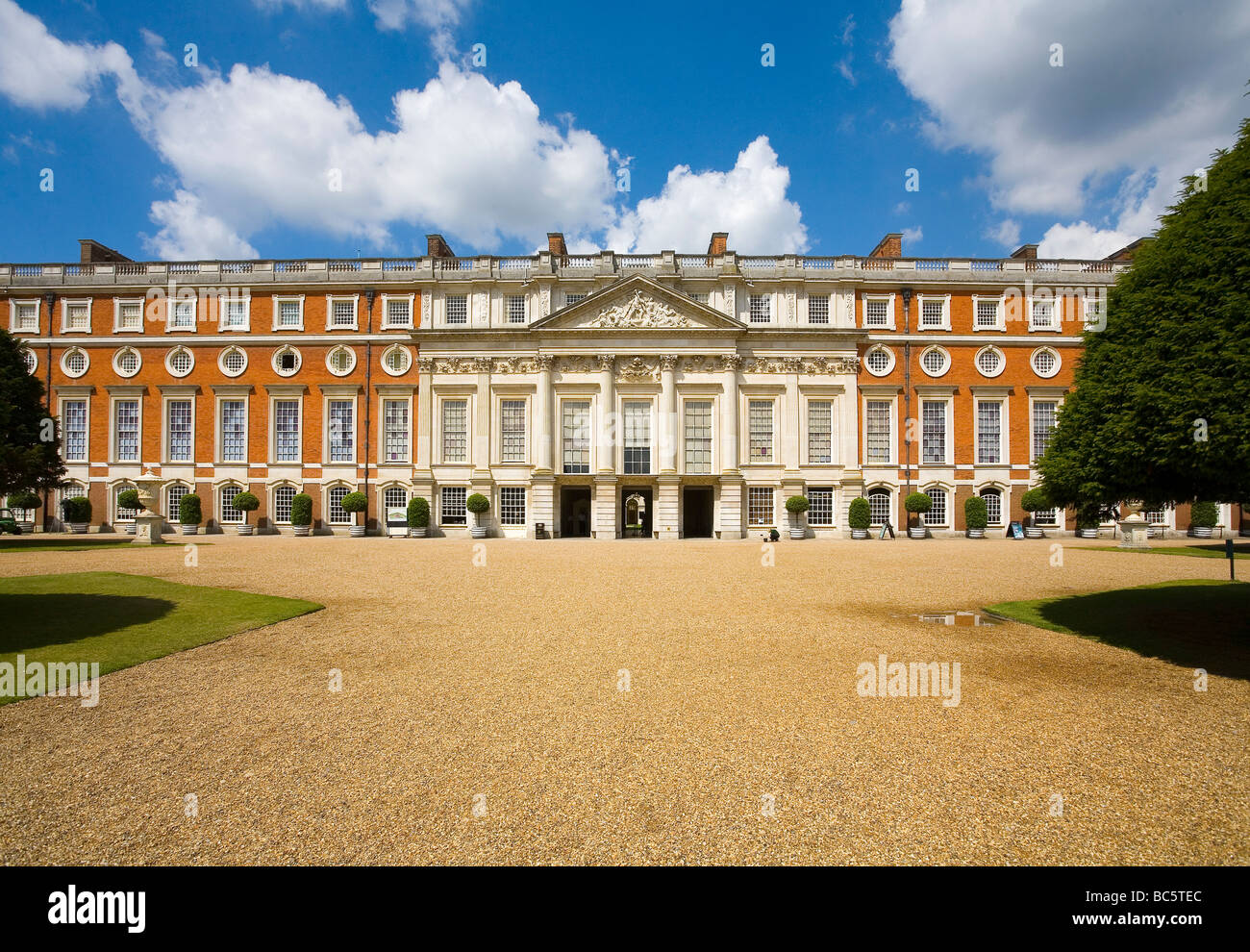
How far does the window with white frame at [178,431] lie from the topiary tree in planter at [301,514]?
813 cm

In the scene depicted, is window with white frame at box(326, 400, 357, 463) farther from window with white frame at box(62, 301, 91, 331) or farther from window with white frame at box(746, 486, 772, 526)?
window with white frame at box(746, 486, 772, 526)

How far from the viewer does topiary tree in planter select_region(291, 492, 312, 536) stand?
33.3 m

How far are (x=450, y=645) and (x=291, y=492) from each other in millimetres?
31436

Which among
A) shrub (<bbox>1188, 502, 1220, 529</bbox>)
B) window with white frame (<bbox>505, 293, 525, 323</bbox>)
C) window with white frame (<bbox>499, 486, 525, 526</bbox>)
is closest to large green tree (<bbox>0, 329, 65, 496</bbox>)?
window with white frame (<bbox>499, 486, 525, 526</bbox>)

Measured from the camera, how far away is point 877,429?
34125 millimetres

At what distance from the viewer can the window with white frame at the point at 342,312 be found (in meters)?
35.4

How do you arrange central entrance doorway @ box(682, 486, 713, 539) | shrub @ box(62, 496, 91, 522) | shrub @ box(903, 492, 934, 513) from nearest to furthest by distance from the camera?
shrub @ box(903, 492, 934, 513) → shrub @ box(62, 496, 91, 522) → central entrance doorway @ box(682, 486, 713, 539)

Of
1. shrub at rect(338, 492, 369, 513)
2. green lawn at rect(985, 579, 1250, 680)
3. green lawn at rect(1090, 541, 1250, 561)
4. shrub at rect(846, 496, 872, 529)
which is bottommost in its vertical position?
green lawn at rect(1090, 541, 1250, 561)

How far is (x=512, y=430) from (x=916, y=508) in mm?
24648

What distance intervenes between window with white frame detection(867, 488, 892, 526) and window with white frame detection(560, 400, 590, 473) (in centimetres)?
1757

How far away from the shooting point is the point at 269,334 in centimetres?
3522

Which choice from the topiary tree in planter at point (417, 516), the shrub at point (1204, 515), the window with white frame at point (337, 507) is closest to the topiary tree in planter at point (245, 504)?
the window with white frame at point (337, 507)

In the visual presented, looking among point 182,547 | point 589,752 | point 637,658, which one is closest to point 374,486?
point 182,547
